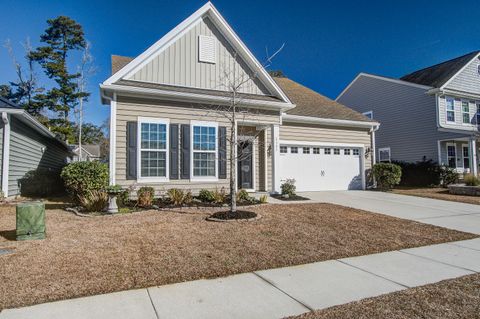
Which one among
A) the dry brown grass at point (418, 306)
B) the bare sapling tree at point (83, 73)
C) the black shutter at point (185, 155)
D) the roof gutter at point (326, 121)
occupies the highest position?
the bare sapling tree at point (83, 73)

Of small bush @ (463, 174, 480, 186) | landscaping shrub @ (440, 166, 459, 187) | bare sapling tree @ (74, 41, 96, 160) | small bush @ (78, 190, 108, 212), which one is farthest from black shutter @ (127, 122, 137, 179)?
bare sapling tree @ (74, 41, 96, 160)

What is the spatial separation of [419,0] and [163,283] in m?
16.1

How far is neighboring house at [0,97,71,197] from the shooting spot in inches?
393

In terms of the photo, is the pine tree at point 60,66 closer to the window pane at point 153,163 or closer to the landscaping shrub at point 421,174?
the window pane at point 153,163

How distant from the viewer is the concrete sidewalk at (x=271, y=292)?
304 cm

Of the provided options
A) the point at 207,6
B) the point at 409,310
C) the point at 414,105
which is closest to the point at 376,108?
the point at 414,105

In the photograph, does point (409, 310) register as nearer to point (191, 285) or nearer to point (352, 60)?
point (191, 285)

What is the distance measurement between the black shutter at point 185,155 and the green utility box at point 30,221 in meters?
5.03

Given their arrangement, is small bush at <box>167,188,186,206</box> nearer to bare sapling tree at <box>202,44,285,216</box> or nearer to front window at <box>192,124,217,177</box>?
front window at <box>192,124,217,177</box>

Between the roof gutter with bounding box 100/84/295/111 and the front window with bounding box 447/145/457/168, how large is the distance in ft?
43.1

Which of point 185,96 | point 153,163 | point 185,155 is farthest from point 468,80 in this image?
point 153,163

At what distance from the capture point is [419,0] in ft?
45.5

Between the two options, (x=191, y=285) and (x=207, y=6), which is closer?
(x=191, y=285)

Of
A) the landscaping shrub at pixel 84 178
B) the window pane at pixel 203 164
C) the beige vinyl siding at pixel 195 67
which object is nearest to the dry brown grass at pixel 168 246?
the landscaping shrub at pixel 84 178
